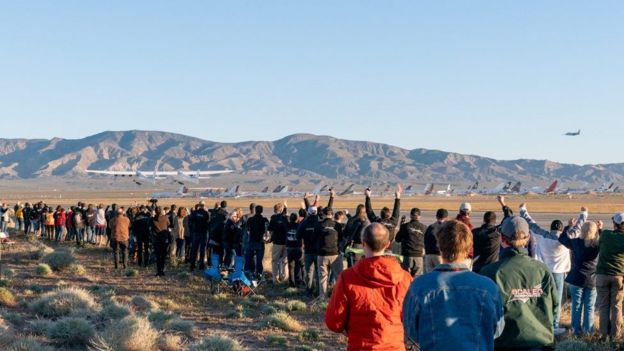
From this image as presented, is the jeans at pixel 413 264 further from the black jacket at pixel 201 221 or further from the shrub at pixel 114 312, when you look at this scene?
the black jacket at pixel 201 221

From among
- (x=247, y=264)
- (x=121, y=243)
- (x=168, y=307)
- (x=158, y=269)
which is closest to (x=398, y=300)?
(x=168, y=307)

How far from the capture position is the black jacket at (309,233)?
46.4 ft

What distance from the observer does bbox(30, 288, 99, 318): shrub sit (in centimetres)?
1205

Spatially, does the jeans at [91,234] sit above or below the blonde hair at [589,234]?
below

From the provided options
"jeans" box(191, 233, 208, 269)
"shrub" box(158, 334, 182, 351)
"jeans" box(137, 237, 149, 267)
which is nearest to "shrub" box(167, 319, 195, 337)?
"shrub" box(158, 334, 182, 351)

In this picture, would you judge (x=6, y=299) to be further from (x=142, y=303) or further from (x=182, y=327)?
(x=182, y=327)

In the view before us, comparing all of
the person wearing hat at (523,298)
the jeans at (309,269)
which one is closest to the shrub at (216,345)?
the person wearing hat at (523,298)

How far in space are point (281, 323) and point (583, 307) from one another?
4681 mm

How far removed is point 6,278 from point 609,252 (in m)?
13.6

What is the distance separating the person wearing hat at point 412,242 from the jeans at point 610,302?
148 inches

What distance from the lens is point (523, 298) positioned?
4.80 m

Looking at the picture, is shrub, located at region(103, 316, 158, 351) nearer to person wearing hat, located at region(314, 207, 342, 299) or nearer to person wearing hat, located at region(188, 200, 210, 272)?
person wearing hat, located at region(314, 207, 342, 299)

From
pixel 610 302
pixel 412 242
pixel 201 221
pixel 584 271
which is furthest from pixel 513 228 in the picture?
pixel 201 221

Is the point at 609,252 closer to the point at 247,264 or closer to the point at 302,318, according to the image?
the point at 302,318
